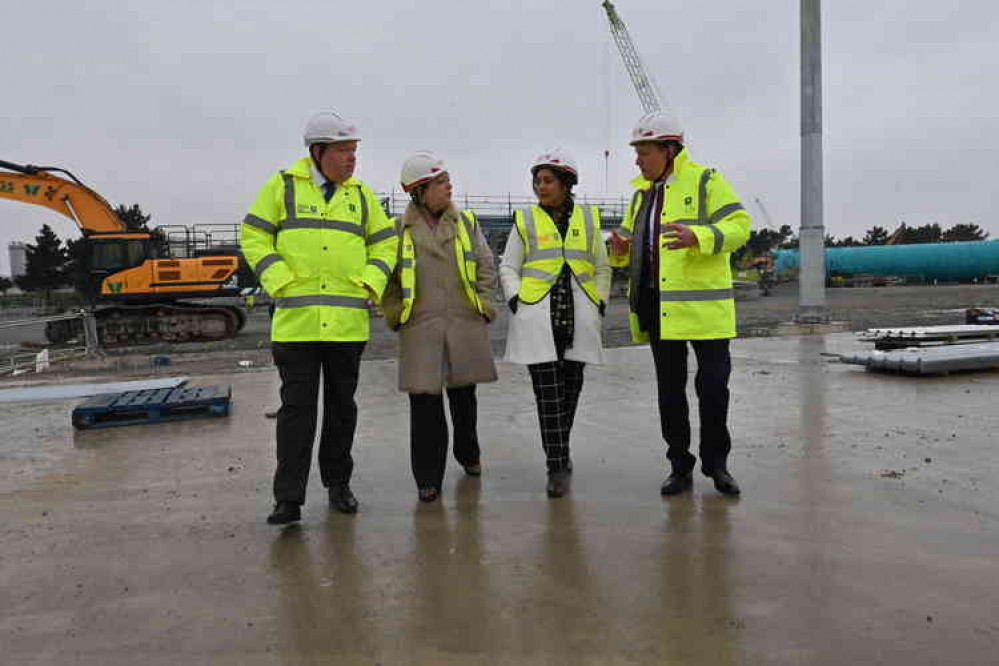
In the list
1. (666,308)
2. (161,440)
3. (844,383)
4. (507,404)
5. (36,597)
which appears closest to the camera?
(36,597)

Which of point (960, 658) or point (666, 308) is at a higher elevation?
point (666, 308)

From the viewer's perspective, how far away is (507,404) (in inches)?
249

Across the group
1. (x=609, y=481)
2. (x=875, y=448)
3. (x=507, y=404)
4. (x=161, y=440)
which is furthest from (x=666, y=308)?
(x=161, y=440)

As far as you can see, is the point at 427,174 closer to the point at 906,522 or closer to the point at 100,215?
the point at 906,522

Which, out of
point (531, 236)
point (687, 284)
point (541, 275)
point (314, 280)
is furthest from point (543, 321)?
point (314, 280)

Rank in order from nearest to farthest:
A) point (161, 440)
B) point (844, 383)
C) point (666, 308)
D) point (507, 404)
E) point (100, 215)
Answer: point (666, 308), point (161, 440), point (507, 404), point (844, 383), point (100, 215)

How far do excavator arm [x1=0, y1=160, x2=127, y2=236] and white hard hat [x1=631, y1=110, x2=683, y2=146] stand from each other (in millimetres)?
16257

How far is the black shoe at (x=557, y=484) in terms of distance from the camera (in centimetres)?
368

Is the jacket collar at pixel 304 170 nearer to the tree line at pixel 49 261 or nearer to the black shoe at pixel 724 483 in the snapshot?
the black shoe at pixel 724 483

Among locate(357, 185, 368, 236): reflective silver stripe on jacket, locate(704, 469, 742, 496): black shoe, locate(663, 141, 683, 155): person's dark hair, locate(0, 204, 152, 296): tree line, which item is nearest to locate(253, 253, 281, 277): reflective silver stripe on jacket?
locate(357, 185, 368, 236): reflective silver stripe on jacket

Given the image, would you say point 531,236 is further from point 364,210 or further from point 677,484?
point 677,484

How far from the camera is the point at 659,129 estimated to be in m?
3.72

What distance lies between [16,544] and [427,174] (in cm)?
240

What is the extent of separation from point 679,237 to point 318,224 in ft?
5.39
